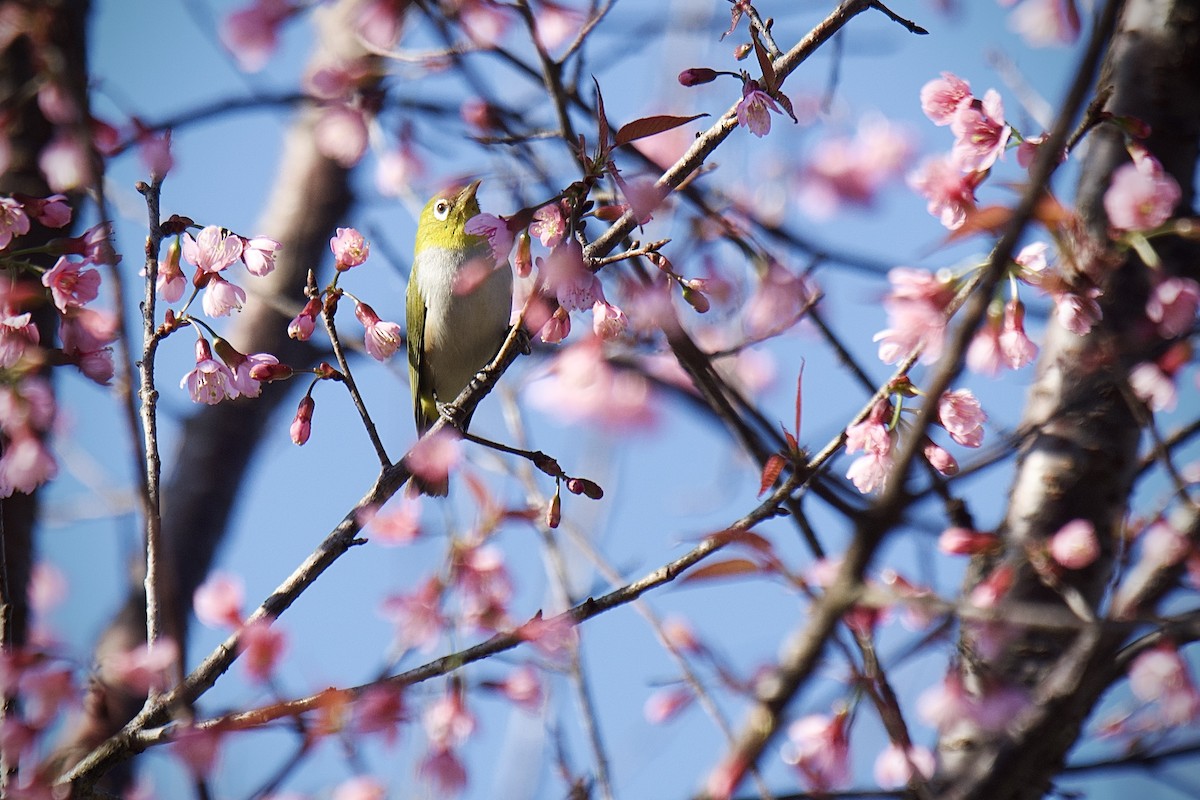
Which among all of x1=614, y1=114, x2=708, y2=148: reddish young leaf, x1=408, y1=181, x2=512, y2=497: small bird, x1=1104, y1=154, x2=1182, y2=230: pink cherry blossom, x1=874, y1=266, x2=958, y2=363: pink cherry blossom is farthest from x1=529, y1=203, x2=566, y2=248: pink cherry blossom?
x1=408, y1=181, x2=512, y2=497: small bird

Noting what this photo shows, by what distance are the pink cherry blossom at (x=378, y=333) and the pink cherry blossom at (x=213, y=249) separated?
28 cm

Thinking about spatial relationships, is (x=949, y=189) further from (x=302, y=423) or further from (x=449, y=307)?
(x=449, y=307)

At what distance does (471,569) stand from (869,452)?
1.64 meters

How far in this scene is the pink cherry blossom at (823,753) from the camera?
194 centimetres

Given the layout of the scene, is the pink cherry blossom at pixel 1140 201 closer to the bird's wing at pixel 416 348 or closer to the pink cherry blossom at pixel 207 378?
the pink cherry blossom at pixel 207 378

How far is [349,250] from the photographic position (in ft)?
5.95

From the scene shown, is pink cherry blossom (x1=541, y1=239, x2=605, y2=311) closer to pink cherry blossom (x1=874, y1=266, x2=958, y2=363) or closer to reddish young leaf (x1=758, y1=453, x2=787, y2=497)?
reddish young leaf (x1=758, y1=453, x2=787, y2=497)

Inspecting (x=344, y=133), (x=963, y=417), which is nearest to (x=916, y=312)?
(x=963, y=417)

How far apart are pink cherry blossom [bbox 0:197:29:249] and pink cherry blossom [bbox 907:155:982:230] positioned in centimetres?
169

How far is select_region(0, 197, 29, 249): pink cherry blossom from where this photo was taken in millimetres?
1792

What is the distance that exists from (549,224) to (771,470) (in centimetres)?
61

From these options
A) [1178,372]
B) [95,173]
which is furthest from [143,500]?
[1178,372]

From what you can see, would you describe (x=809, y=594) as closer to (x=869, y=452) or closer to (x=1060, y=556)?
(x=869, y=452)

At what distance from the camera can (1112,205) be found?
74.3 inches
